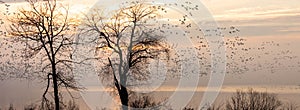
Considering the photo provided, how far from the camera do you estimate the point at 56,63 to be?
33.8 m

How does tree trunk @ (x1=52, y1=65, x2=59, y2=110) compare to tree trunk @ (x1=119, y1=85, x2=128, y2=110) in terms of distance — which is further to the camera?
tree trunk @ (x1=119, y1=85, x2=128, y2=110)

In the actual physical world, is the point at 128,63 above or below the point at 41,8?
below

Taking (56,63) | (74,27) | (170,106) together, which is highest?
(74,27)

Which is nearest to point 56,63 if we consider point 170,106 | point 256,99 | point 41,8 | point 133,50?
point 41,8

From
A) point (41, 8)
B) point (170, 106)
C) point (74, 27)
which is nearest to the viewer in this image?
point (41, 8)

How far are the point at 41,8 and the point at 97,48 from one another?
5.10 meters

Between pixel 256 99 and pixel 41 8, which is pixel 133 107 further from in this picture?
pixel 256 99

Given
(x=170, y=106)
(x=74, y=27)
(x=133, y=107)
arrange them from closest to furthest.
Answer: (x=74, y=27)
(x=133, y=107)
(x=170, y=106)

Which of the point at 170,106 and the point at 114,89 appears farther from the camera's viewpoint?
the point at 170,106

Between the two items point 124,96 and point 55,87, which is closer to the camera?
point 55,87

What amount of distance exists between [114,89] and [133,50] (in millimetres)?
2745

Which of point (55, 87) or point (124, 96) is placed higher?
point (55, 87)

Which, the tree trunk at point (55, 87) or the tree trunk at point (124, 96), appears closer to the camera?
the tree trunk at point (55, 87)

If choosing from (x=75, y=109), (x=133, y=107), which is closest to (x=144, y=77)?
(x=133, y=107)
